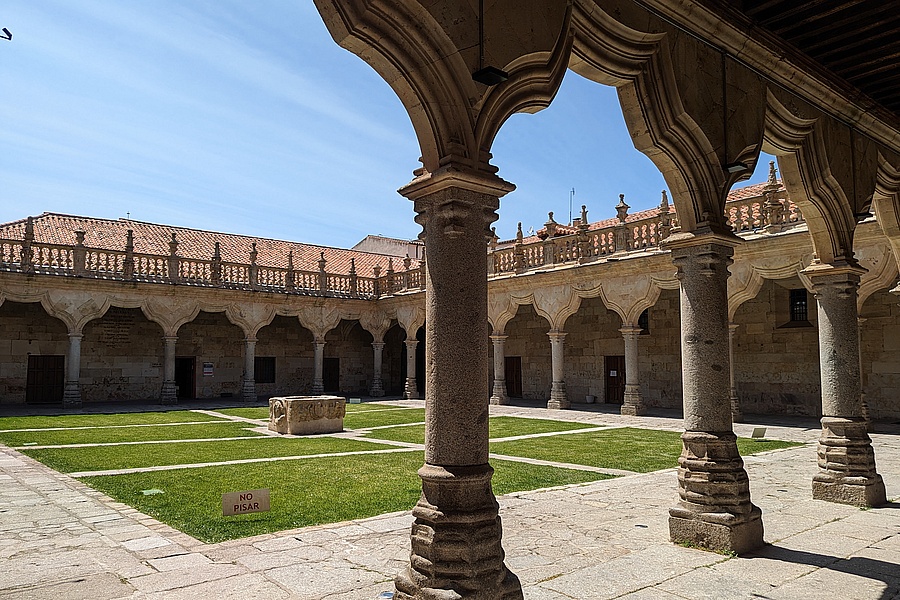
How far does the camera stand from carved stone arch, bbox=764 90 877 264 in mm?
6164

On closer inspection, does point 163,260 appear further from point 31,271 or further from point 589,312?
point 589,312

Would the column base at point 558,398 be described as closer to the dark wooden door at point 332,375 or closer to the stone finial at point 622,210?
the stone finial at point 622,210

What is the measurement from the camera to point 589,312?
22.4 meters

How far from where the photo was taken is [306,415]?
44.5 feet

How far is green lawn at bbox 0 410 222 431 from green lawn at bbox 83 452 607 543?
7919 millimetres

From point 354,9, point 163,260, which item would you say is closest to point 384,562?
point 354,9

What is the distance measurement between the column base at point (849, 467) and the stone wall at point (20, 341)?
22.7 m

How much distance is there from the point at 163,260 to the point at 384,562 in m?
20.3

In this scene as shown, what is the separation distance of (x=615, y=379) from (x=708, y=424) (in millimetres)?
16860

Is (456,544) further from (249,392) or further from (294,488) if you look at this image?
(249,392)

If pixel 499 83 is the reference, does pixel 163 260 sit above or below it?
above

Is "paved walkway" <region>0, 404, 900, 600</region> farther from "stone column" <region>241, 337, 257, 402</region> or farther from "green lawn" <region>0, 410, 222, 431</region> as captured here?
"stone column" <region>241, 337, 257, 402</region>

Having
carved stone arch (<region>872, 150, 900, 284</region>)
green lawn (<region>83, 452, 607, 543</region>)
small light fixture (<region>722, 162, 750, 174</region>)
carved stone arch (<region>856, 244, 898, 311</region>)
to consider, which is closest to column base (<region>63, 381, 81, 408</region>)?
green lawn (<region>83, 452, 607, 543</region>)

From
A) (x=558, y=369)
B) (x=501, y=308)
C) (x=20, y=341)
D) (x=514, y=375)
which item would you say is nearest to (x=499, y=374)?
(x=501, y=308)
